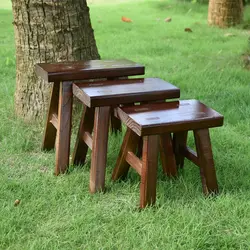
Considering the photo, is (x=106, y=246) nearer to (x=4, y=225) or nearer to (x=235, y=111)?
(x=4, y=225)

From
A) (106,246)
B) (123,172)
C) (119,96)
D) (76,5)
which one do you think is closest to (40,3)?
(76,5)

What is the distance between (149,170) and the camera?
2527mm

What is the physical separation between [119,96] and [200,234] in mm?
886

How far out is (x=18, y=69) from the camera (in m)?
3.89

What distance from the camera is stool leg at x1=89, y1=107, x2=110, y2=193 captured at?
8.97 ft

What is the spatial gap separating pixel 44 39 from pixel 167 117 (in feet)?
5.14

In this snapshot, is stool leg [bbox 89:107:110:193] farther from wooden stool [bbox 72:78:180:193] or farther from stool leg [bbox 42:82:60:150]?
stool leg [bbox 42:82:60:150]

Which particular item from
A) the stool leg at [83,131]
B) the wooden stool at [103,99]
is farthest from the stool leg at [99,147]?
the stool leg at [83,131]

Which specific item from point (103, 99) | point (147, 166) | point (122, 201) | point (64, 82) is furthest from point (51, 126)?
point (147, 166)

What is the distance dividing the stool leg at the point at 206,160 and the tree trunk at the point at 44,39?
1.48m

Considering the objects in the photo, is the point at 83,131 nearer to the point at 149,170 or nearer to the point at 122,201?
the point at 122,201

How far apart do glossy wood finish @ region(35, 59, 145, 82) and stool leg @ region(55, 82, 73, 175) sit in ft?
0.23

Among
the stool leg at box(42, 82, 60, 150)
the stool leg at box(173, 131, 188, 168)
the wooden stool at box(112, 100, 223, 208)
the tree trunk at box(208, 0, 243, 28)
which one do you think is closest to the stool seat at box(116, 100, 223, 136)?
the wooden stool at box(112, 100, 223, 208)

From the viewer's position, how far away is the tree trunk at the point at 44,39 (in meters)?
3.60
